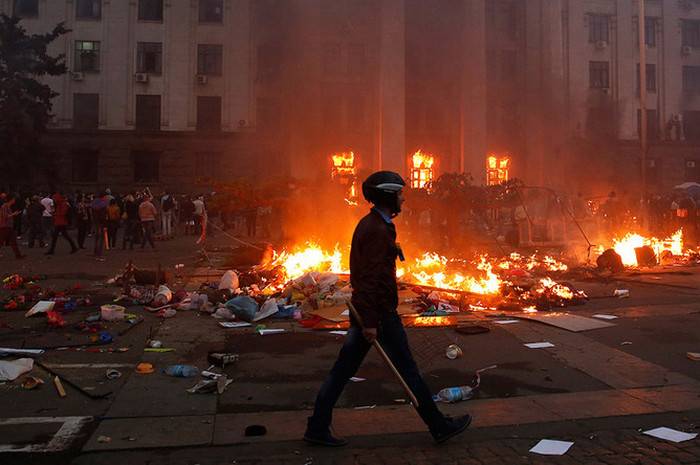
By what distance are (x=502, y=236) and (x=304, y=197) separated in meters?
6.75

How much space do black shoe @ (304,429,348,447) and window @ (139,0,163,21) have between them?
3030 cm

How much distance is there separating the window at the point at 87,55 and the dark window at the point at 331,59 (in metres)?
15.7

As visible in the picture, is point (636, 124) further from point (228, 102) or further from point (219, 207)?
point (219, 207)

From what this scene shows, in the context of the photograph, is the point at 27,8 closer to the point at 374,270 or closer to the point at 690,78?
the point at 374,270

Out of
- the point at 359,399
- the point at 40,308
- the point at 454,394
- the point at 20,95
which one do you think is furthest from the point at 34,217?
the point at 454,394

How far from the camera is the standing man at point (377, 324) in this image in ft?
10.4

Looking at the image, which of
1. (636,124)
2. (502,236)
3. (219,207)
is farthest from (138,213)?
(636,124)

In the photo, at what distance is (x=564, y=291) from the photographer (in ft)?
25.2

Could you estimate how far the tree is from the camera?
976 inches

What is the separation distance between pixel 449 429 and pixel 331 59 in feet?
56.4

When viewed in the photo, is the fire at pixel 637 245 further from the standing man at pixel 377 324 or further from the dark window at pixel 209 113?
the dark window at pixel 209 113

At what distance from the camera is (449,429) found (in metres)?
3.21

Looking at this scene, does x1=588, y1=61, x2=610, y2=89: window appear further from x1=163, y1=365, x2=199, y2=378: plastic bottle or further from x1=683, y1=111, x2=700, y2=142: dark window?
x1=163, y1=365, x2=199, y2=378: plastic bottle

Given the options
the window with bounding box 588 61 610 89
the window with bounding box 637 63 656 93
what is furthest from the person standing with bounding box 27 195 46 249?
the window with bounding box 637 63 656 93
